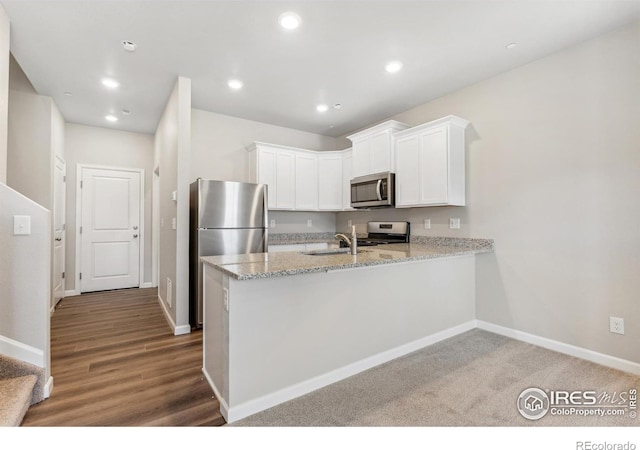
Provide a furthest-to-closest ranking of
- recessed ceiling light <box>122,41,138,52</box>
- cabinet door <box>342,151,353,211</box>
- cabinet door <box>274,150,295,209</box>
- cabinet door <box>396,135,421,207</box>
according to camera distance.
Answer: cabinet door <box>342,151,353,211</box> < cabinet door <box>274,150,295,209</box> < cabinet door <box>396,135,421,207</box> < recessed ceiling light <box>122,41,138,52</box>

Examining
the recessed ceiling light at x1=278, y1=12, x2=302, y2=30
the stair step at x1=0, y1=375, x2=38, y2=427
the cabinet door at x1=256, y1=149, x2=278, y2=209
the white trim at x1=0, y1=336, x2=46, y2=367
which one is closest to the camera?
the stair step at x1=0, y1=375, x2=38, y2=427

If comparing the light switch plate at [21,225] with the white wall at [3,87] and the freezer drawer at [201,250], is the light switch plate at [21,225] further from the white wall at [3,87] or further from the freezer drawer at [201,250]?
the freezer drawer at [201,250]

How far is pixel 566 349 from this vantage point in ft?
8.62

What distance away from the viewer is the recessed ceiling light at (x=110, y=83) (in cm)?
323

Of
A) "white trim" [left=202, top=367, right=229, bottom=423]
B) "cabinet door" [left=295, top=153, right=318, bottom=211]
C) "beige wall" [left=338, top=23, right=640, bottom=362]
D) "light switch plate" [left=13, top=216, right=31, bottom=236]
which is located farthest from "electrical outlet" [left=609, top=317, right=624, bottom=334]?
"light switch plate" [left=13, top=216, right=31, bottom=236]

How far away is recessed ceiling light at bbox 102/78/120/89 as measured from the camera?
10.6ft

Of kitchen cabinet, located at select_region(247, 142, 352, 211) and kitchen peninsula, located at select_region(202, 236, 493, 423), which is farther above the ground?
kitchen cabinet, located at select_region(247, 142, 352, 211)

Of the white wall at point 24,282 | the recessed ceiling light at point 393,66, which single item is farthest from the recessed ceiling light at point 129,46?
the recessed ceiling light at point 393,66

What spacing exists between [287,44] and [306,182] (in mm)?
2272

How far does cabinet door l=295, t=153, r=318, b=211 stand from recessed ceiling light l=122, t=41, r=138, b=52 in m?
2.39

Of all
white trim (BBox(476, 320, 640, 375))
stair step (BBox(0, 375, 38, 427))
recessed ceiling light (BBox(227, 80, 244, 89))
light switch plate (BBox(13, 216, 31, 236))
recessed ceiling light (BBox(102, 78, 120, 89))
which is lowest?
white trim (BBox(476, 320, 640, 375))

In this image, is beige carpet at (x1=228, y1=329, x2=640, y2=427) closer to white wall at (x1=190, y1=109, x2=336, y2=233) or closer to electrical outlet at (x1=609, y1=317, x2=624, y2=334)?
electrical outlet at (x1=609, y1=317, x2=624, y2=334)

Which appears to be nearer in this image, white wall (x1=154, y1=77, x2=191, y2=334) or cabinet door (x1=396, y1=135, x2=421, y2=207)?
→ white wall (x1=154, y1=77, x2=191, y2=334)
